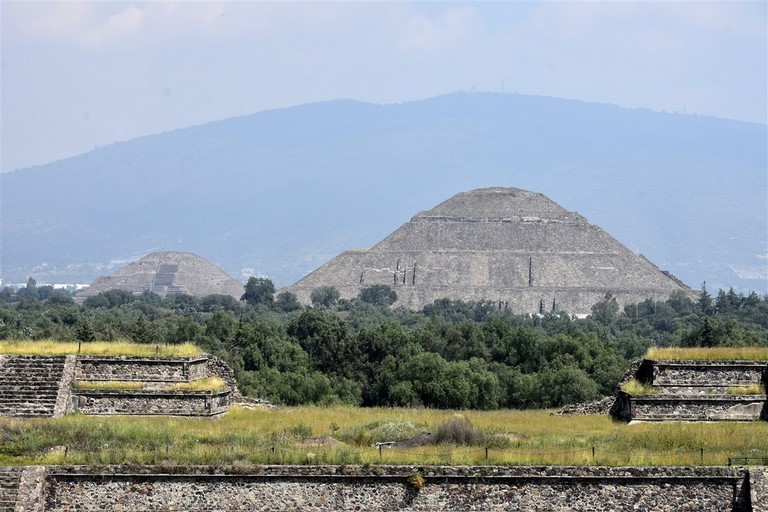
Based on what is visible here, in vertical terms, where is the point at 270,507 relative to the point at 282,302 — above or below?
below

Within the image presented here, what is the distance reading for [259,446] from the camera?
35406 mm

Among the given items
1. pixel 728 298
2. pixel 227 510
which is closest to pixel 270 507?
pixel 227 510

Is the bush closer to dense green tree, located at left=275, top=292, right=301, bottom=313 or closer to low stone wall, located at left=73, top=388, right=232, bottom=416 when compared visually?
low stone wall, located at left=73, top=388, right=232, bottom=416

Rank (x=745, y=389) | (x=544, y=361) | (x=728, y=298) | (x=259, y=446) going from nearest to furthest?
(x=259, y=446) → (x=745, y=389) → (x=544, y=361) → (x=728, y=298)

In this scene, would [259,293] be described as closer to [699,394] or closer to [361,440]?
[699,394]

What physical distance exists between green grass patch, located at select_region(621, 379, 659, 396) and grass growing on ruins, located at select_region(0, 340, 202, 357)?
37.8ft

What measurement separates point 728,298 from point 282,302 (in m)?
46.4

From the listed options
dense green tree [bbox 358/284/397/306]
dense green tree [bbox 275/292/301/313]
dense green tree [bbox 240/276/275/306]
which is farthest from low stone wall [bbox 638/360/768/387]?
dense green tree [bbox 358/284/397/306]

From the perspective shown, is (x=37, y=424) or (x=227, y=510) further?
(x=37, y=424)

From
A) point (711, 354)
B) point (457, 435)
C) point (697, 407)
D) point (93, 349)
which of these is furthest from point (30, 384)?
point (711, 354)

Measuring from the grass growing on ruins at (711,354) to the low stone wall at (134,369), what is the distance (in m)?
12.1

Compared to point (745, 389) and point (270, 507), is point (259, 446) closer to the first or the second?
point (270, 507)

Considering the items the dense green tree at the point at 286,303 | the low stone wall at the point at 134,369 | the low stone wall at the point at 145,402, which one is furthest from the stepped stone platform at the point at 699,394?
the dense green tree at the point at 286,303

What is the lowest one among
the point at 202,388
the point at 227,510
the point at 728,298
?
the point at 227,510
